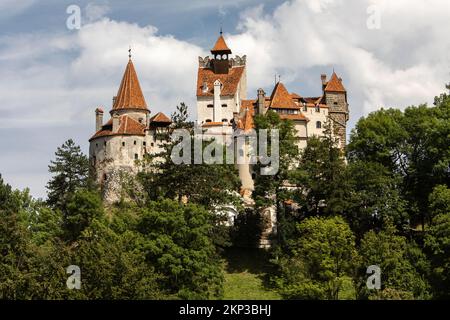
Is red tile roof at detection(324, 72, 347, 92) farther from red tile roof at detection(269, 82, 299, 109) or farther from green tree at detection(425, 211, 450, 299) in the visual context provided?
green tree at detection(425, 211, 450, 299)

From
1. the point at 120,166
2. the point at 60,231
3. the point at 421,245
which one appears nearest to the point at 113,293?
the point at 60,231

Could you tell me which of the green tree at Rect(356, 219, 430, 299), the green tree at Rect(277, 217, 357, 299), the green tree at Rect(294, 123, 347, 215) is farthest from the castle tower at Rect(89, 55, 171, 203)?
the green tree at Rect(356, 219, 430, 299)

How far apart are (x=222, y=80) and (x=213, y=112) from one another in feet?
12.4

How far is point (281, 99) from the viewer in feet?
246

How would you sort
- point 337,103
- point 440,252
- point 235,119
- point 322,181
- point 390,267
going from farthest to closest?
point 337,103 → point 235,119 → point 322,181 → point 440,252 → point 390,267

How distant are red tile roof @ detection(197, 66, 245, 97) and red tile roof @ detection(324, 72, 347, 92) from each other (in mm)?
8791

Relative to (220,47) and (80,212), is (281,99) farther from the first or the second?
(80,212)

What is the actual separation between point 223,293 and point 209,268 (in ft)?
10.2

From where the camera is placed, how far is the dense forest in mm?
41031

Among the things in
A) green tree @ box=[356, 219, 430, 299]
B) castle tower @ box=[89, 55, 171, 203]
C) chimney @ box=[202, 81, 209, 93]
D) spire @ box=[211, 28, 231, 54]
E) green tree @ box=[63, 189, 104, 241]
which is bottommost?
green tree @ box=[356, 219, 430, 299]

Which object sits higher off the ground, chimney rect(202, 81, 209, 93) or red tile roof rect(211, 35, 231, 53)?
red tile roof rect(211, 35, 231, 53)

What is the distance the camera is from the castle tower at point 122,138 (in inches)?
2889

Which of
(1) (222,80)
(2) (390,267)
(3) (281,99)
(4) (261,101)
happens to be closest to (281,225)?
(2) (390,267)

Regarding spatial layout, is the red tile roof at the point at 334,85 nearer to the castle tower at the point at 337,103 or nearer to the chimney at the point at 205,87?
the castle tower at the point at 337,103
